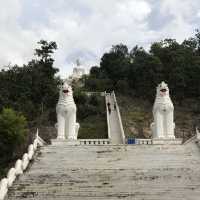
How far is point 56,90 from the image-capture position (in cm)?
3666

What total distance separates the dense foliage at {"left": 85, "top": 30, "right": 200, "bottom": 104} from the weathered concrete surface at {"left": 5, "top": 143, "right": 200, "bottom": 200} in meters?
18.5

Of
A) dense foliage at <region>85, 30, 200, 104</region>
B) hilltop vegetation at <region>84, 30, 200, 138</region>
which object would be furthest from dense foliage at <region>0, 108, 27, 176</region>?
dense foliage at <region>85, 30, 200, 104</region>

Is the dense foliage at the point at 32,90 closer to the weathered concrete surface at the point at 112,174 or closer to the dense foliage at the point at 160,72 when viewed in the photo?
the dense foliage at the point at 160,72

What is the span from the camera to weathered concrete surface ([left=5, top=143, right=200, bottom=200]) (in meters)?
13.5

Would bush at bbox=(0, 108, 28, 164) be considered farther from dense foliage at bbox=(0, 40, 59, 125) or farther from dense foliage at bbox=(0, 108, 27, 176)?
dense foliage at bbox=(0, 40, 59, 125)

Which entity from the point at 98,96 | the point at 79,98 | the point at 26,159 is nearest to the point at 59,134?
the point at 26,159

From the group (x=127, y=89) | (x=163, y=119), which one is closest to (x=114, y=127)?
(x=163, y=119)

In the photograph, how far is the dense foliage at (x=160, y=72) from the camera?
3756 cm

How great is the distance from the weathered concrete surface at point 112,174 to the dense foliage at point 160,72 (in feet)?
60.6

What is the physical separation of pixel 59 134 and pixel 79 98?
15.7 metres

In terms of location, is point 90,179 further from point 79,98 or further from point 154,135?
point 79,98

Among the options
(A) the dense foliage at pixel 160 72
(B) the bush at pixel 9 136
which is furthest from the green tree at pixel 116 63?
(B) the bush at pixel 9 136

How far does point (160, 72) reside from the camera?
1505 inches

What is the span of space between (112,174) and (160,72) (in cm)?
2376
